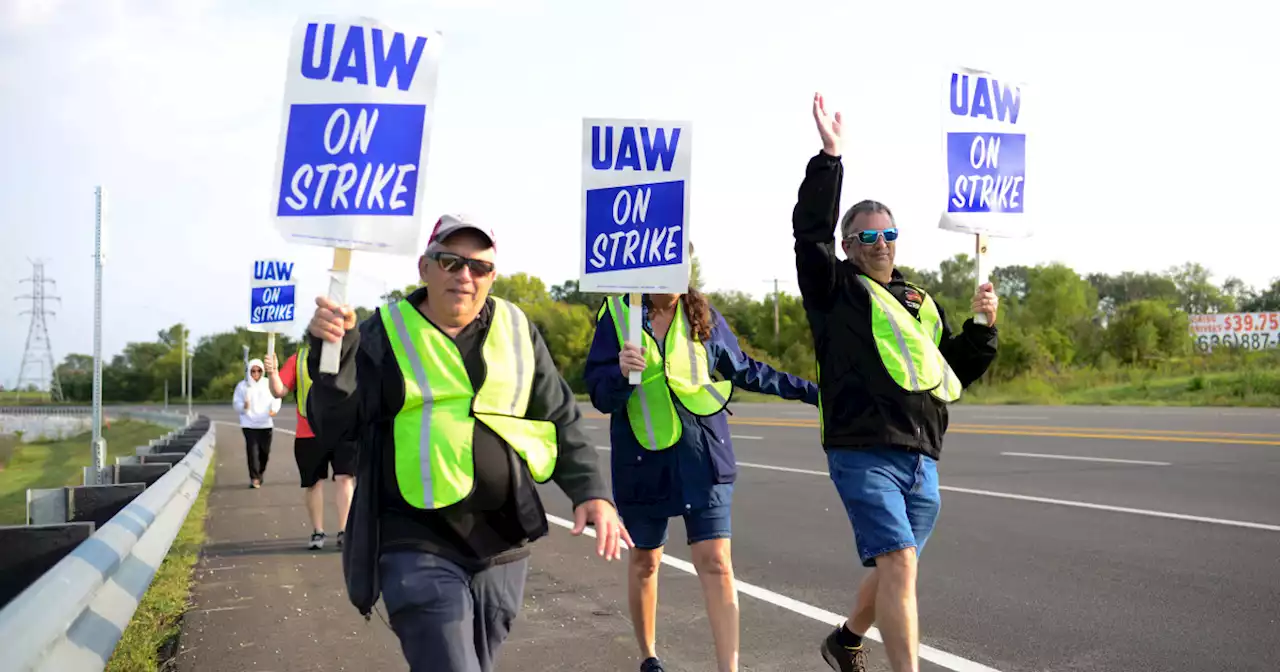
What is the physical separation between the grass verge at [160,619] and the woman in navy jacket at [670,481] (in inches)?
90.4

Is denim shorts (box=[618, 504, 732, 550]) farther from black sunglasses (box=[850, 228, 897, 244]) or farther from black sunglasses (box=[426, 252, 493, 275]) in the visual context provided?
black sunglasses (box=[426, 252, 493, 275])

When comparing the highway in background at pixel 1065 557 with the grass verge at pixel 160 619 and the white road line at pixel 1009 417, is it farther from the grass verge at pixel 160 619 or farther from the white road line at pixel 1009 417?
the white road line at pixel 1009 417

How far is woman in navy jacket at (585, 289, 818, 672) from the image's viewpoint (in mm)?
4711

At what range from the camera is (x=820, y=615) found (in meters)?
6.30

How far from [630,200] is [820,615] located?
8.91ft

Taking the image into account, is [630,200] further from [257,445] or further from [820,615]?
[257,445]

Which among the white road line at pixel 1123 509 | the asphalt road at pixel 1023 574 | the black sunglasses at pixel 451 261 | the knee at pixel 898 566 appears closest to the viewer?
the black sunglasses at pixel 451 261

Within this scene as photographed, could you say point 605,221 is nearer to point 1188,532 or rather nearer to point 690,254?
point 690,254

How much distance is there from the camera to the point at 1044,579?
7086 mm

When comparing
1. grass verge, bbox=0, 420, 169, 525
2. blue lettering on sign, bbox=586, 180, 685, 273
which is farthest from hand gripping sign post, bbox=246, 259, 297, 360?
blue lettering on sign, bbox=586, 180, 685, 273

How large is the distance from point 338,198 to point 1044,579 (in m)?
5.44

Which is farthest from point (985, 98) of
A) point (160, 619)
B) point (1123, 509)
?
point (1123, 509)

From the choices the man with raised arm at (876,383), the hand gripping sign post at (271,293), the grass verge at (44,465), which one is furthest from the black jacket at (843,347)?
A: the grass verge at (44,465)

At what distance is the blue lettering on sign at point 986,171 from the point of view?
527cm
